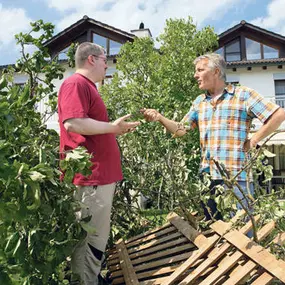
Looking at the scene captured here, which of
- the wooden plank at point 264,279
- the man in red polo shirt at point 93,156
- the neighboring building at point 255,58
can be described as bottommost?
the wooden plank at point 264,279

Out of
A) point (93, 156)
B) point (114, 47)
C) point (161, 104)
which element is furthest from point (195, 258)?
point (114, 47)

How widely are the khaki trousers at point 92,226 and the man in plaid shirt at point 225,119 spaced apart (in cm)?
80

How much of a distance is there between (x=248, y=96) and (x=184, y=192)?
0.99 metres

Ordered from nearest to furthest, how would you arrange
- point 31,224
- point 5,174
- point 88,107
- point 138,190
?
point 5,174 → point 31,224 → point 88,107 → point 138,190

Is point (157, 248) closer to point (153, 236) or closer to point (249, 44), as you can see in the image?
point (153, 236)

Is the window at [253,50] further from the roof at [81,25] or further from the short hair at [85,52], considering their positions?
the short hair at [85,52]

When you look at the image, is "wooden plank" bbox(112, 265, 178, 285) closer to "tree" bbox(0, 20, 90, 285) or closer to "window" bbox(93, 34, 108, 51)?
"tree" bbox(0, 20, 90, 285)

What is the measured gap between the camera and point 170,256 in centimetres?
269

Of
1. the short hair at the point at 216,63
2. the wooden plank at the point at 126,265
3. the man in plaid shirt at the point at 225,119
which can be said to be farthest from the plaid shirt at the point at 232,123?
the wooden plank at the point at 126,265

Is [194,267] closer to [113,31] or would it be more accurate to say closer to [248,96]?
[248,96]

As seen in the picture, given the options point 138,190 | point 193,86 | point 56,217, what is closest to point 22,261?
point 56,217

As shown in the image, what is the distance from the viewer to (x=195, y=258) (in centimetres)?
230

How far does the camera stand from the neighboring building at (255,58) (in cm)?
2052

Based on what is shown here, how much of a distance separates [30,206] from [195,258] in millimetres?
1060
